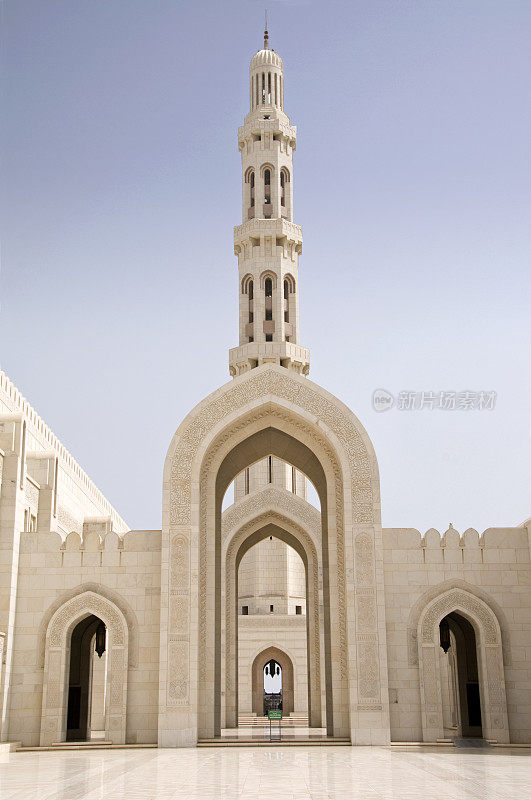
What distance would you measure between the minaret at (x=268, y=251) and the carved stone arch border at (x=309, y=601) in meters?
4.77

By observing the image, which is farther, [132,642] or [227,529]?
[227,529]

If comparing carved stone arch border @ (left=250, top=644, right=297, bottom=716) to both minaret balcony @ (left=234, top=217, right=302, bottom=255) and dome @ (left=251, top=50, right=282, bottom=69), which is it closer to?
minaret balcony @ (left=234, top=217, right=302, bottom=255)

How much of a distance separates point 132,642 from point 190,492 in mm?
3101

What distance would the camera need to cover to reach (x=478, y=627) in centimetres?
1686

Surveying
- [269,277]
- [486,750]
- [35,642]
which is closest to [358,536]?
[486,750]

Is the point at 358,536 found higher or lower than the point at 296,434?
lower

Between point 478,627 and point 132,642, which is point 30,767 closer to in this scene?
point 132,642

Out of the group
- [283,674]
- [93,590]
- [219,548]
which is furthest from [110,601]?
[283,674]

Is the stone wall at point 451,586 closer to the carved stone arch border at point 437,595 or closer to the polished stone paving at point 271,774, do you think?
the carved stone arch border at point 437,595

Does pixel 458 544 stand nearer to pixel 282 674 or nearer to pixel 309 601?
pixel 309 601

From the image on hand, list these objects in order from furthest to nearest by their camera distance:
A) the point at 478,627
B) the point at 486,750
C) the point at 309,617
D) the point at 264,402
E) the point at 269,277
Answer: the point at 269,277 → the point at 309,617 → the point at 264,402 → the point at 478,627 → the point at 486,750

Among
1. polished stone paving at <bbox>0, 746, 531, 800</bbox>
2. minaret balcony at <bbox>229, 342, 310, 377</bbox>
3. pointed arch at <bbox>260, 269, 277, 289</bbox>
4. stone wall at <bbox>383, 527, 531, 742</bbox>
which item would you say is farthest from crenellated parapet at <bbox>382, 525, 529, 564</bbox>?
pointed arch at <bbox>260, 269, 277, 289</bbox>

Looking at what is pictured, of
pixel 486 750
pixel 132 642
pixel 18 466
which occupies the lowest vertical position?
pixel 486 750

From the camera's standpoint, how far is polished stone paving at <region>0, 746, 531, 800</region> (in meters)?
8.84
